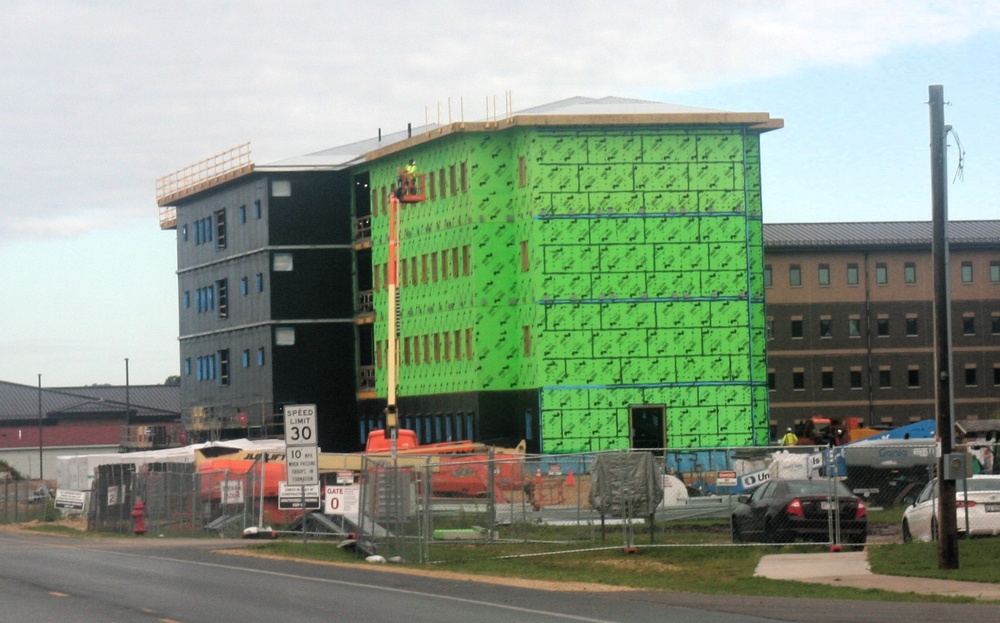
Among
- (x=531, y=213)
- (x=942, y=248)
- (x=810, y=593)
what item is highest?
(x=531, y=213)

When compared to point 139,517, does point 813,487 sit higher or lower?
higher

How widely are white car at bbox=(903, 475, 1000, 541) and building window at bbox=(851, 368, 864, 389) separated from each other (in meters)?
85.7

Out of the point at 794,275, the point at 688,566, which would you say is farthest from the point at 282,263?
the point at 688,566

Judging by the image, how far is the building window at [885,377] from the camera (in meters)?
116

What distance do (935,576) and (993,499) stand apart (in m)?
5.69

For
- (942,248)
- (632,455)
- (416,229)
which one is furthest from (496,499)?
(416,229)

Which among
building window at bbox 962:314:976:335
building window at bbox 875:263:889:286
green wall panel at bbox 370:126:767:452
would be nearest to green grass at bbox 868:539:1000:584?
green wall panel at bbox 370:126:767:452

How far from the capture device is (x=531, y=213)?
3012 inches

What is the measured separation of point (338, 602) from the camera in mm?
22953

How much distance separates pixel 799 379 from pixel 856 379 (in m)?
3.86

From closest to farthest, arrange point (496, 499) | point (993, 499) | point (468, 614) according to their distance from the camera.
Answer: point (468, 614) → point (993, 499) → point (496, 499)

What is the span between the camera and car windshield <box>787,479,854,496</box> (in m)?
31.0

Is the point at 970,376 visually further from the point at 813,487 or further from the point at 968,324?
the point at 813,487

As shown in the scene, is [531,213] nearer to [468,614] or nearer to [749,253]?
[749,253]
